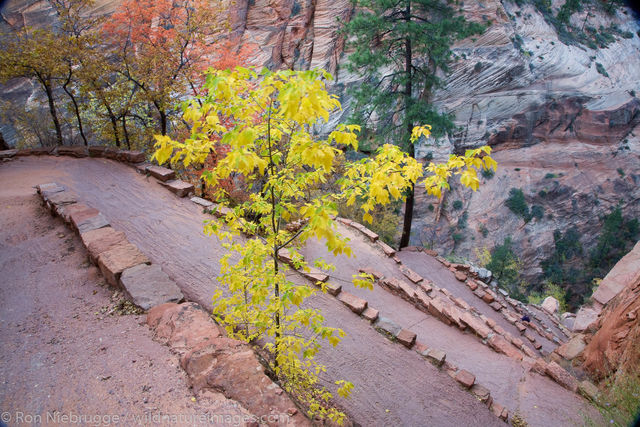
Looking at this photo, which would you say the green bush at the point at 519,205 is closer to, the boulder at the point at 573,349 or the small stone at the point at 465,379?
the boulder at the point at 573,349

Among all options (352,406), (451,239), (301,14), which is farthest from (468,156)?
(301,14)

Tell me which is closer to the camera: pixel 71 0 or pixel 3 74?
pixel 3 74

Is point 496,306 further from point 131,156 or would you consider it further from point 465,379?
point 131,156

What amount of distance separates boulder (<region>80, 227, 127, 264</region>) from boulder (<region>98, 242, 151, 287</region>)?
0.40ft

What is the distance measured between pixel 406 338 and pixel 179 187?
668 cm

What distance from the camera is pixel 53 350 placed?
10.9ft

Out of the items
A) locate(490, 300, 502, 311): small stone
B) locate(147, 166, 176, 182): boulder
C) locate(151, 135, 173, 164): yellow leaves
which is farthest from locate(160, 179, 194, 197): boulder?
locate(490, 300, 502, 311): small stone

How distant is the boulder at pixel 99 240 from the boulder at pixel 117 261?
12 centimetres

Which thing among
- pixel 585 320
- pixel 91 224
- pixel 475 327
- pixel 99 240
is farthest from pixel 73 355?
pixel 585 320

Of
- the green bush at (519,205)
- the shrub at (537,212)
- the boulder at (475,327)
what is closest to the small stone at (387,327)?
the boulder at (475,327)

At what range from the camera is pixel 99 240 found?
511cm

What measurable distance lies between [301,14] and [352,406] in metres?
35.3

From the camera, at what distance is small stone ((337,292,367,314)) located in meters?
5.97

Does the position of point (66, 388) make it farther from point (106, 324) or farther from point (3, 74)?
point (3, 74)
